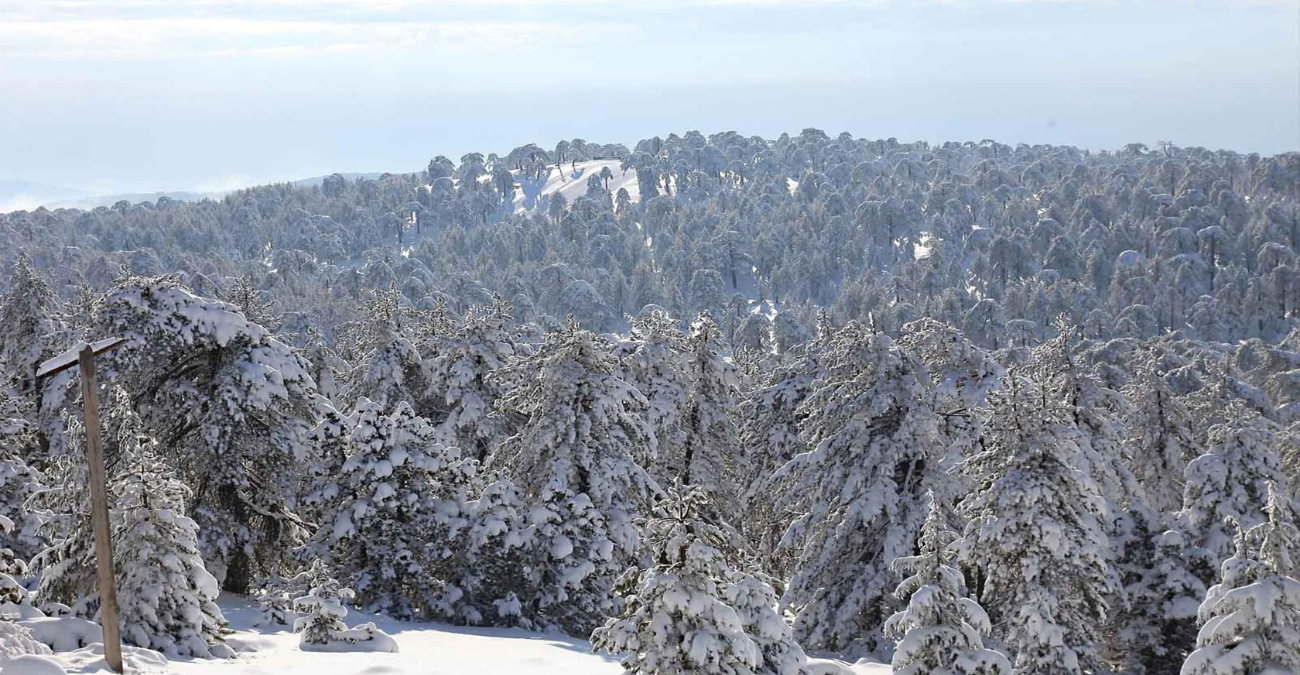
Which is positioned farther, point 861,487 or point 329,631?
point 861,487

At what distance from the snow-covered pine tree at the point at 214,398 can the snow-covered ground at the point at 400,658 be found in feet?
9.30

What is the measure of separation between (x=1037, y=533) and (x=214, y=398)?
1744 cm

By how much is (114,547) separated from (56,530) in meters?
4.57

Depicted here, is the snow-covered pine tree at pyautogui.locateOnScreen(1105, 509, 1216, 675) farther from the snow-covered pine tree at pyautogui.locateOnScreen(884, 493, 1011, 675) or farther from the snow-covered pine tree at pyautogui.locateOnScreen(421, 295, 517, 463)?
the snow-covered pine tree at pyautogui.locateOnScreen(421, 295, 517, 463)

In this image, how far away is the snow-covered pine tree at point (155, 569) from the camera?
14922 millimetres

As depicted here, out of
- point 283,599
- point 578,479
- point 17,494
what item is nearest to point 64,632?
point 283,599

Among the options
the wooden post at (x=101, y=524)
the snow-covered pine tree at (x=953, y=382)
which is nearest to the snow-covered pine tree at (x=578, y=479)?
the snow-covered pine tree at (x=953, y=382)

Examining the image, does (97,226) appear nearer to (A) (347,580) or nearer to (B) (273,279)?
(B) (273,279)

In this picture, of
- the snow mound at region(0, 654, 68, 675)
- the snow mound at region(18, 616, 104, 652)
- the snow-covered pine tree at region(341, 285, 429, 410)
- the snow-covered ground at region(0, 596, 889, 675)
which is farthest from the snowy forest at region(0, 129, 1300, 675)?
the snow mound at region(0, 654, 68, 675)

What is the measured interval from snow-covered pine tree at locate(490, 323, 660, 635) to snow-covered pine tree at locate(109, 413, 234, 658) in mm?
7939

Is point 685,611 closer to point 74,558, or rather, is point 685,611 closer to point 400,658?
point 400,658

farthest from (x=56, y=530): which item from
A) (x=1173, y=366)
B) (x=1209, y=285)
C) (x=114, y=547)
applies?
(x=1209, y=285)

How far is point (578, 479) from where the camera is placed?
23.7m

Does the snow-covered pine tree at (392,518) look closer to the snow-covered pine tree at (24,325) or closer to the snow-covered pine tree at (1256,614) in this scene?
the snow-covered pine tree at (1256,614)
